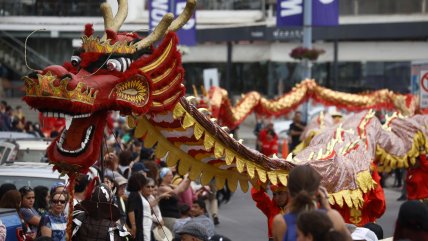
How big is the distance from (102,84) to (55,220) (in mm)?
2057

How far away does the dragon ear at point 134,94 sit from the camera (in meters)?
8.90

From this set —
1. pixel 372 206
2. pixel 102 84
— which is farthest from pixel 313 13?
pixel 102 84

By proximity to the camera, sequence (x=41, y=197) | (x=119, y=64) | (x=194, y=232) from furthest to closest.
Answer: (x=41, y=197) < (x=194, y=232) < (x=119, y=64)

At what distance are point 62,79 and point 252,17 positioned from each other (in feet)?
127

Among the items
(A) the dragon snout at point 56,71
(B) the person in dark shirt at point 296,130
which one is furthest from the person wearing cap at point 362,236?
(B) the person in dark shirt at point 296,130

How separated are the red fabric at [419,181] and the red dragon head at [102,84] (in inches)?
319

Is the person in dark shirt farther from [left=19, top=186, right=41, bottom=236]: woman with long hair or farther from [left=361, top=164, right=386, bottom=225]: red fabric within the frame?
[left=19, top=186, right=41, bottom=236]: woman with long hair

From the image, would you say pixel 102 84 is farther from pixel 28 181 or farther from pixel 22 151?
pixel 22 151

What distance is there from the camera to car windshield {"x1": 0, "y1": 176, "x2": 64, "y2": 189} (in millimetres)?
12780

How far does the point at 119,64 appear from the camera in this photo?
29.3ft

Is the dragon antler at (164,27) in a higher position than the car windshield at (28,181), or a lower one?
higher

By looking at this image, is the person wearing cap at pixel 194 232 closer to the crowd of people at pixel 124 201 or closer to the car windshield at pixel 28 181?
the crowd of people at pixel 124 201

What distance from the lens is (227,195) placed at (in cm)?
2255

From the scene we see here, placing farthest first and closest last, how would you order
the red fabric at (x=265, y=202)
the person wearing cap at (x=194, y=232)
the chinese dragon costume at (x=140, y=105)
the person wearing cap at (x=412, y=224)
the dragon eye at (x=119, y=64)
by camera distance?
the red fabric at (x=265, y=202)
the person wearing cap at (x=194, y=232)
the dragon eye at (x=119, y=64)
the chinese dragon costume at (x=140, y=105)
the person wearing cap at (x=412, y=224)
